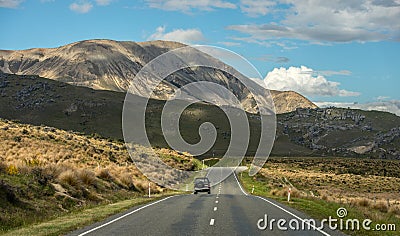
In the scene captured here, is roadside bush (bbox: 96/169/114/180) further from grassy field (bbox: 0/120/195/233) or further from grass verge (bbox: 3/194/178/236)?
grass verge (bbox: 3/194/178/236)

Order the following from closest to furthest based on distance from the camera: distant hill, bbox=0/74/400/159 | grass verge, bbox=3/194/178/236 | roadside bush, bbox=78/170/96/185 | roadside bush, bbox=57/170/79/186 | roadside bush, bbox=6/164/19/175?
grass verge, bbox=3/194/178/236 → roadside bush, bbox=6/164/19/175 → roadside bush, bbox=57/170/79/186 → roadside bush, bbox=78/170/96/185 → distant hill, bbox=0/74/400/159

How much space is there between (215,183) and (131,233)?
48.1 m

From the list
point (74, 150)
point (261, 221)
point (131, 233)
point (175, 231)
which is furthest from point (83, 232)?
point (74, 150)

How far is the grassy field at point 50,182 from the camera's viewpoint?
779 inches

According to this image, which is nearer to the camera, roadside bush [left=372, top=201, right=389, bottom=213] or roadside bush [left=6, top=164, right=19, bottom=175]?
roadside bush [left=6, top=164, right=19, bottom=175]

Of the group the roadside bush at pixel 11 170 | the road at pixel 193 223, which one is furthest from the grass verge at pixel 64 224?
the roadside bush at pixel 11 170

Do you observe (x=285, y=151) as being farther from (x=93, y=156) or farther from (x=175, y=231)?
(x=175, y=231)

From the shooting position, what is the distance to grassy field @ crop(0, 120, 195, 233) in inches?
779

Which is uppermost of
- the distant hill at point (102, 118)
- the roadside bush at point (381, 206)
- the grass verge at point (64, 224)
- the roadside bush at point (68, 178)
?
the distant hill at point (102, 118)

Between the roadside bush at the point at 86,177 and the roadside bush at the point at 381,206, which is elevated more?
the roadside bush at the point at 86,177

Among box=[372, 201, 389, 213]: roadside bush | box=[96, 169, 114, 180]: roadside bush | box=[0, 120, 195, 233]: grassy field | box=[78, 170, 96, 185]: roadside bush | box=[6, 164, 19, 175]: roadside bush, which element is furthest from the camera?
box=[96, 169, 114, 180]: roadside bush

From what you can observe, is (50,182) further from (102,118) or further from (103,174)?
(102,118)

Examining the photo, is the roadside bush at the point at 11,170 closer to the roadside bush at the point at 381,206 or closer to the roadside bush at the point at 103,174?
the roadside bush at the point at 103,174

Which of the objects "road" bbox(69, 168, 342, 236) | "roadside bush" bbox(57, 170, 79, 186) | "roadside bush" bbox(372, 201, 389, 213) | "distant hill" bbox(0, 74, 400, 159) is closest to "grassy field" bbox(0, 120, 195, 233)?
"roadside bush" bbox(57, 170, 79, 186)
